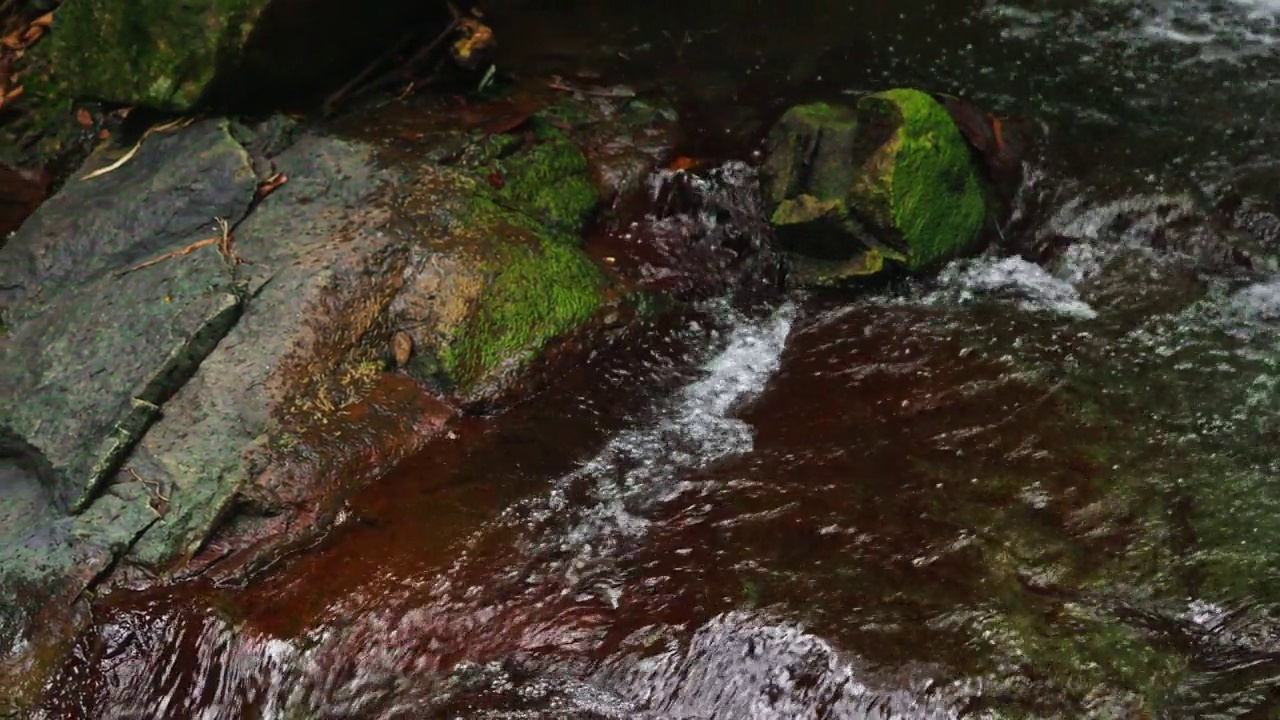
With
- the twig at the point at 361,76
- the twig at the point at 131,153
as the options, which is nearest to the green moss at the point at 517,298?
the twig at the point at 361,76

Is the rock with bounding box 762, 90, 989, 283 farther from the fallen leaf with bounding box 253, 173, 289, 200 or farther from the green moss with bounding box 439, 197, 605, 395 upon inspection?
the fallen leaf with bounding box 253, 173, 289, 200

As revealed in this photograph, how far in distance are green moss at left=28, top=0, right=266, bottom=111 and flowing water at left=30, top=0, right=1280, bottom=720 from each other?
2.41 metres

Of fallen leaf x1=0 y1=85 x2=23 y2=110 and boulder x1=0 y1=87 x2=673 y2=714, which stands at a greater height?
fallen leaf x1=0 y1=85 x2=23 y2=110

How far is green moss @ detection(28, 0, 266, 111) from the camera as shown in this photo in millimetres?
5027

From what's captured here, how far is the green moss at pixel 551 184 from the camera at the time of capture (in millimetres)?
5367

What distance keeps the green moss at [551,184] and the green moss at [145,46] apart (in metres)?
1.53

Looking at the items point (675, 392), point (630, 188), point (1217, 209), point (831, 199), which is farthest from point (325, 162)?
point (1217, 209)

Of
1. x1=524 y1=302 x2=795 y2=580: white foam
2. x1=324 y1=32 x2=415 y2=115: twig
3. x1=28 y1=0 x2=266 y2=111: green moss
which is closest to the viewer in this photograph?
x1=524 y1=302 x2=795 y2=580: white foam

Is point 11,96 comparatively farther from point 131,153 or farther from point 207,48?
point 207,48

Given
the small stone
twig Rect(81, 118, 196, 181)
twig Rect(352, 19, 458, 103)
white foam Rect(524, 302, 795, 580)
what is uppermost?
twig Rect(352, 19, 458, 103)

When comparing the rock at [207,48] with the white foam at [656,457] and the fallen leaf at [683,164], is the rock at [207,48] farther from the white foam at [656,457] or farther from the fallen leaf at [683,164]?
the white foam at [656,457]

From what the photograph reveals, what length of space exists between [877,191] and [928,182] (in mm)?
328

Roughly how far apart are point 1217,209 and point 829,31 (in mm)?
2954

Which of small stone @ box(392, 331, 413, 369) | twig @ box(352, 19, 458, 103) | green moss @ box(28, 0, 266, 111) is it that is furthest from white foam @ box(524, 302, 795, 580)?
green moss @ box(28, 0, 266, 111)
